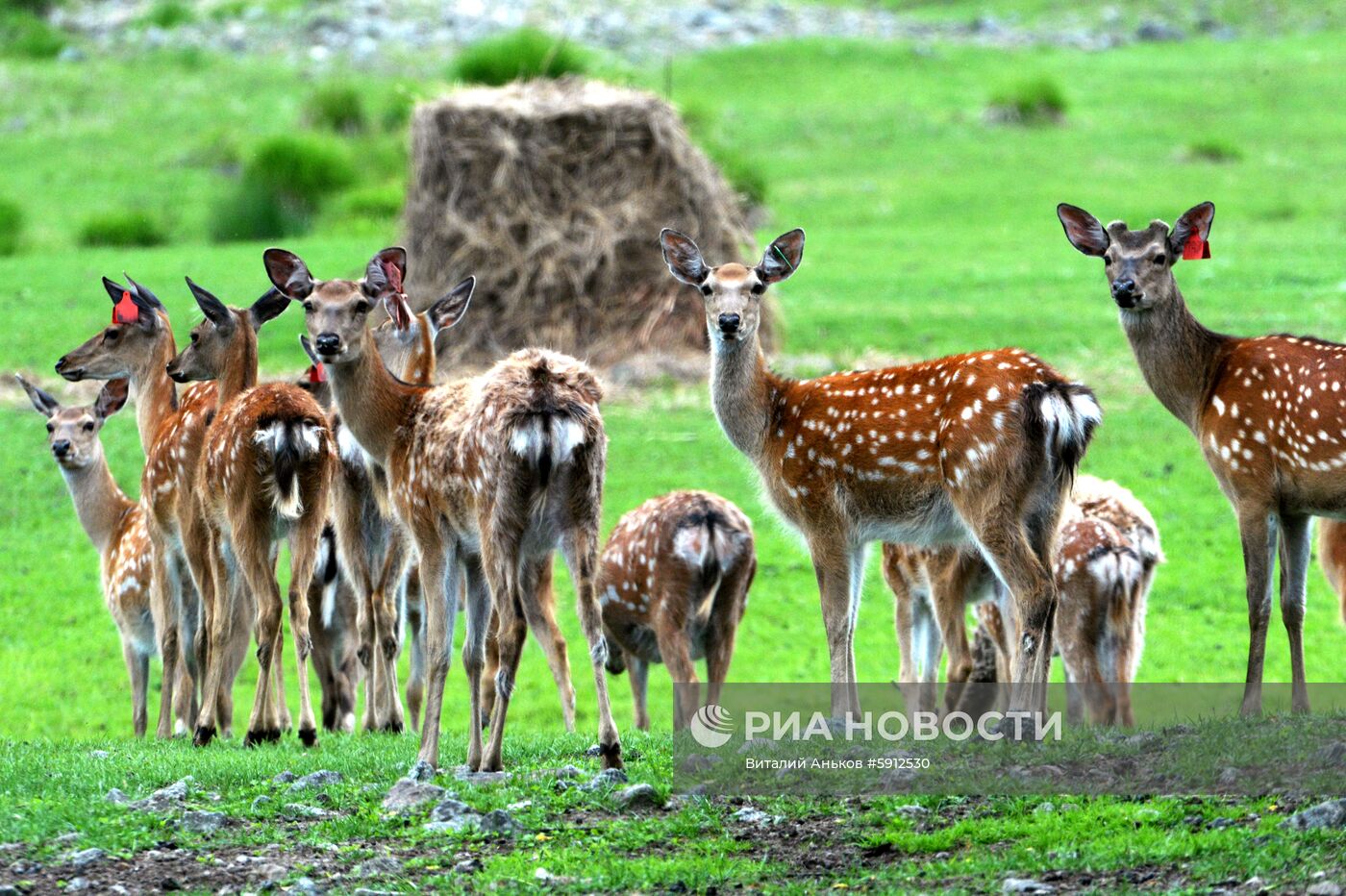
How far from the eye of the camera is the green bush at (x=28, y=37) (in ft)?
174

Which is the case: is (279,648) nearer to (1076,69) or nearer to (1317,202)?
(1317,202)

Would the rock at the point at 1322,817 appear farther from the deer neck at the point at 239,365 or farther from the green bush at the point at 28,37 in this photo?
the green bush at the point at 28,37

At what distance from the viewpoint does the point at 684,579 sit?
41.8 ft

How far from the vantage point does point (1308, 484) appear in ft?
33.2

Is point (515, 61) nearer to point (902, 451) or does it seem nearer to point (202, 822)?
point (902, 451)

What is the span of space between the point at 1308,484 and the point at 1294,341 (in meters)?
1.03

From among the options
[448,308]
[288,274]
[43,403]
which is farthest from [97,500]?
[288,274]

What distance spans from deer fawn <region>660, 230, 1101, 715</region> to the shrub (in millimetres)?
31887

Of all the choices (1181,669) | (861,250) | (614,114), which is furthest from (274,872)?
(861,250)

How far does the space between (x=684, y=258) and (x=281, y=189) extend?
2537 cm

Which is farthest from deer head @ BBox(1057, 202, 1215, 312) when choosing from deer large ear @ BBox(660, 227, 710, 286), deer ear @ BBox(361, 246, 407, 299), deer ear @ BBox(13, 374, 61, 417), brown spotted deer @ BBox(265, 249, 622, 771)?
deer ear @ BBox(13, 374, 61, 417)

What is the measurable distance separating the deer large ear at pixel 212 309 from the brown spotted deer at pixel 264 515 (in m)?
0.84

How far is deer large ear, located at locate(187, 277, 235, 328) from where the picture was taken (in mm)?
11836

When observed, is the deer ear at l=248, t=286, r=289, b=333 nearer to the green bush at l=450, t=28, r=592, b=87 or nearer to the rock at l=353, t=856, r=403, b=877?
the rock at l=353, t=856, r=403, b=877
